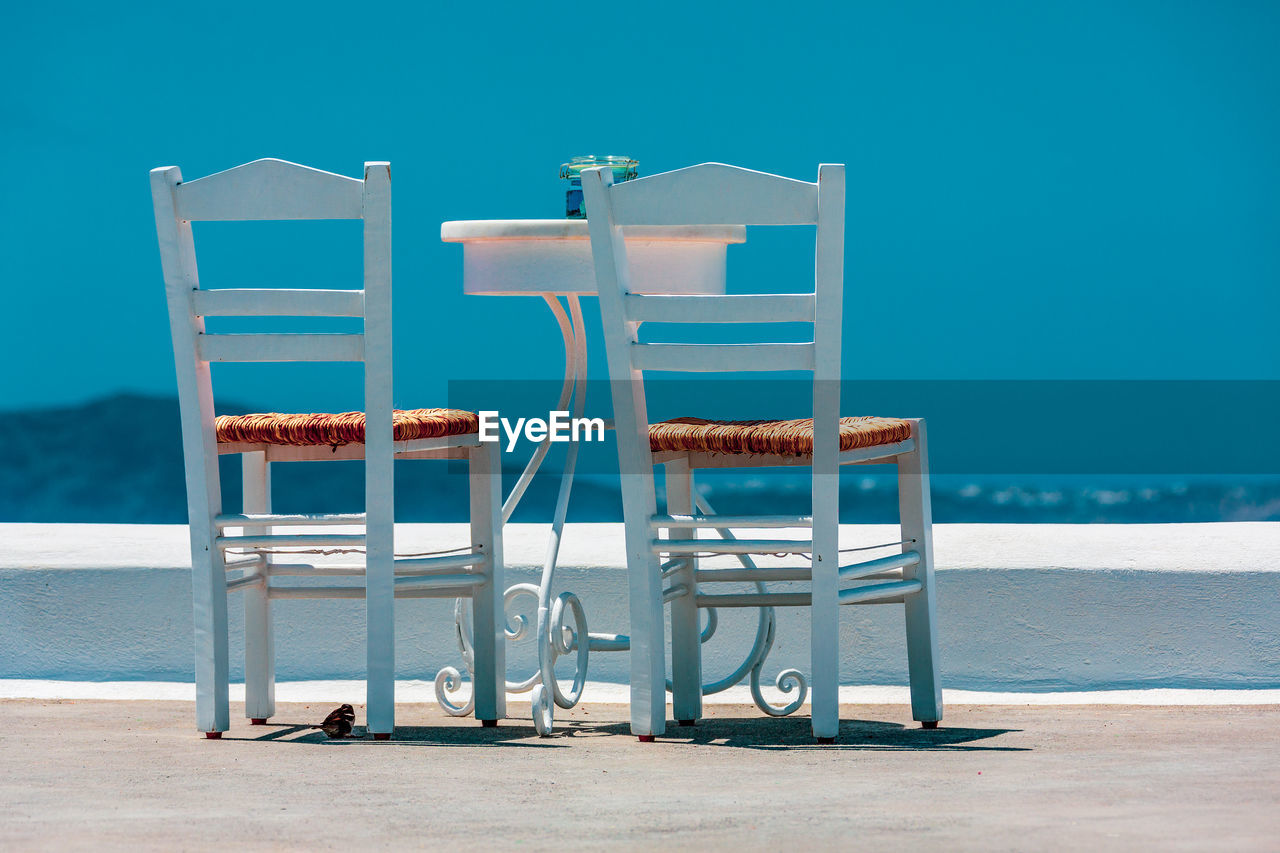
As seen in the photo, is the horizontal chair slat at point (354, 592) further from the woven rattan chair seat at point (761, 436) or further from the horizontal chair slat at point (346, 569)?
the woven rattan chair seat at point (761, 436)

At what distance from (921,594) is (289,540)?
924mm

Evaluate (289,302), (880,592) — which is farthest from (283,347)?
(880,592)

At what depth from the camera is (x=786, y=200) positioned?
6.23ft

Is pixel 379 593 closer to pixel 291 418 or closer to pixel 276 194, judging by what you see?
pixel 291 418

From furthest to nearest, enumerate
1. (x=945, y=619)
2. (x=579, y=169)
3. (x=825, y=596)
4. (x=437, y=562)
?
(x=945, y=619) → (x=579, y=169) → (x=437, y=562) → (x=825, y=596)

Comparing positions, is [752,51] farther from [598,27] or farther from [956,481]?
[956,481]

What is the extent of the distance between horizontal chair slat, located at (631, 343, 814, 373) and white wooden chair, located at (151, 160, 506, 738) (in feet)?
1.10

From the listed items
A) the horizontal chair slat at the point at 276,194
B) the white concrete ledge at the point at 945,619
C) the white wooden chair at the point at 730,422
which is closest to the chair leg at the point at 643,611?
the white wooden chair at the point at 730,422

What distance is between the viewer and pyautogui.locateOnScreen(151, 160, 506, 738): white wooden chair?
6.47 feet

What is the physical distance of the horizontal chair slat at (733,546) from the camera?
1926mm

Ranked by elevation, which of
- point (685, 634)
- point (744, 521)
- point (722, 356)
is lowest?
point (685, 634)

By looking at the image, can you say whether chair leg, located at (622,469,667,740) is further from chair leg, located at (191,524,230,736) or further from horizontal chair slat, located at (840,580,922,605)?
chair leg, located at (191,524,230,736)

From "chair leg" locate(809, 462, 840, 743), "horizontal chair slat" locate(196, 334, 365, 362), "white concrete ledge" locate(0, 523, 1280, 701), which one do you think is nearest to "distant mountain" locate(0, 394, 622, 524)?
"white concrete ledge" locate(0, 523, 1280, 701)

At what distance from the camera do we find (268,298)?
1.97 meters
